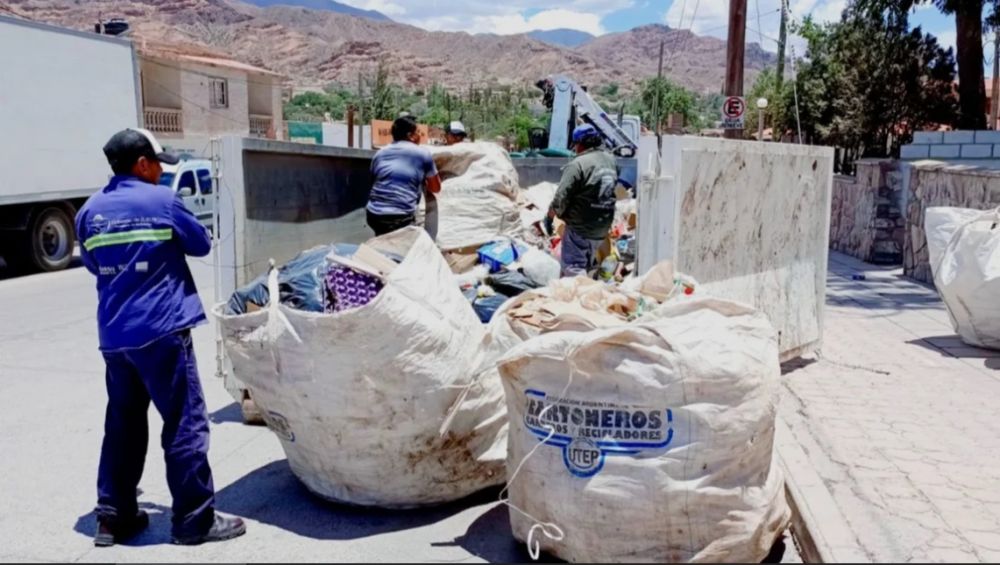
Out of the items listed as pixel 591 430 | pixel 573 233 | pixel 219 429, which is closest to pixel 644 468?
pixel 591 430

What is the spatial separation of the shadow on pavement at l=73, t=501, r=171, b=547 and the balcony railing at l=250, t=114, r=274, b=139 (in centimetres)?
4020

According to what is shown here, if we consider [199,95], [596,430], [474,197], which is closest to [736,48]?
[474,197]

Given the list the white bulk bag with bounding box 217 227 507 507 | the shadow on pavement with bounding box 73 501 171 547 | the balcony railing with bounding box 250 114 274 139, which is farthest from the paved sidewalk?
the balcony railing with bounding box 250 114 274 139

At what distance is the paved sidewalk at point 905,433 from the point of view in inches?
152

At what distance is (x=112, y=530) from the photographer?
12.7ft

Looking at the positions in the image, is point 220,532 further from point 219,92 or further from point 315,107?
point 315,107

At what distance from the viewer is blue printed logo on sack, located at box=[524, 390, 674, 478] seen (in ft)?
10.8

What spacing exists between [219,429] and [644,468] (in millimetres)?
3216

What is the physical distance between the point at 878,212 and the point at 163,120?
2942cm

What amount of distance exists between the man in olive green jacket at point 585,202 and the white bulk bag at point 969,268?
2956 millimetres

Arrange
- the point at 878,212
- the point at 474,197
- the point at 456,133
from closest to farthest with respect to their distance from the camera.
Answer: the point at 474,197 < the point at 456,133 < the point at 878,212

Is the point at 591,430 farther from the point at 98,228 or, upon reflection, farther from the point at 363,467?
the point at 98,228

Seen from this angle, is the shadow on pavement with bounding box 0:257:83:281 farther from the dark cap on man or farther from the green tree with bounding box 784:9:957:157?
the green tree with bounding box 784:9:957:157

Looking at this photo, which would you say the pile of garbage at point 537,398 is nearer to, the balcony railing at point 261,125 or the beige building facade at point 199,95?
the beige building facade at point 199,95
